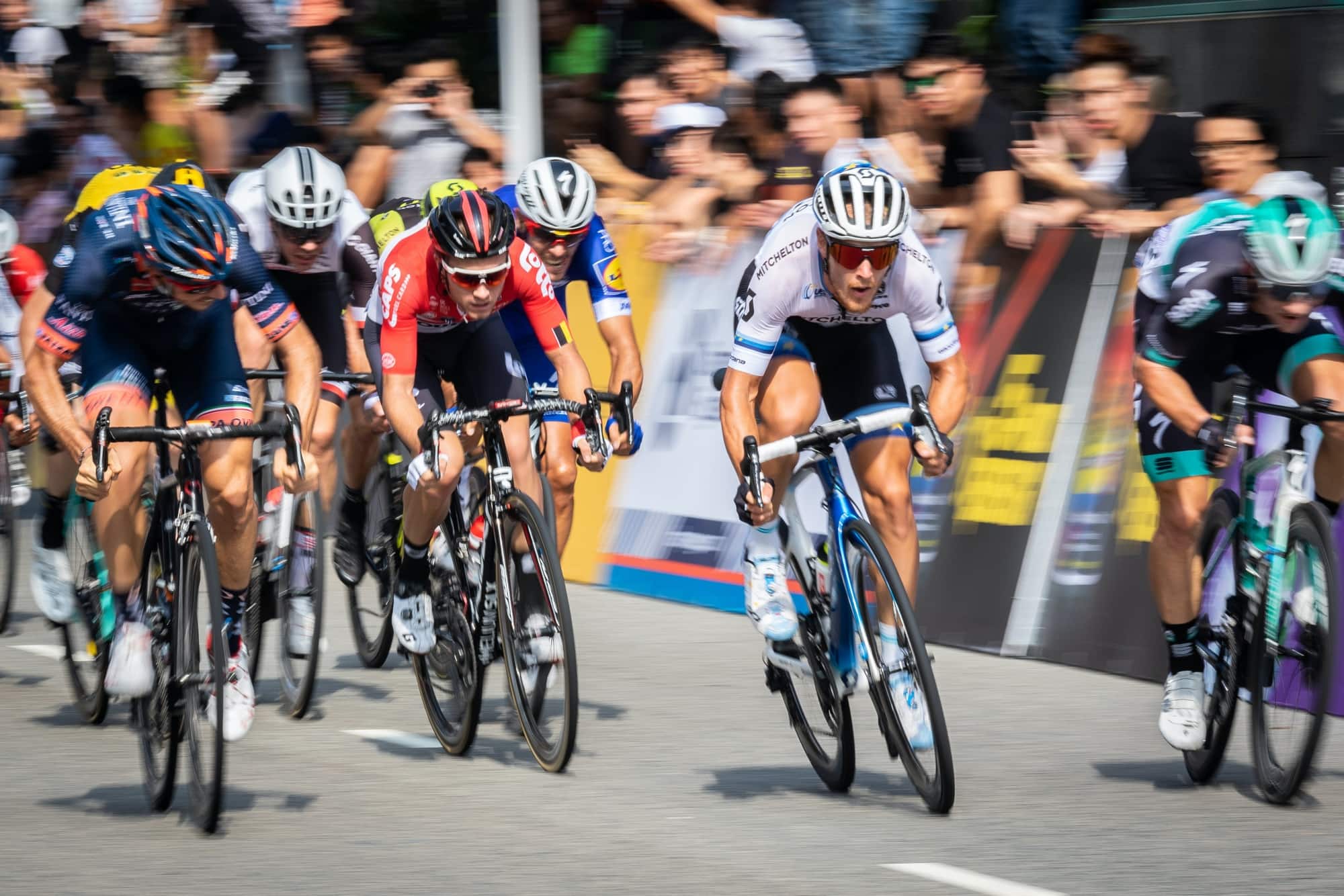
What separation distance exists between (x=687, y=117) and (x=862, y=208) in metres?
4.94

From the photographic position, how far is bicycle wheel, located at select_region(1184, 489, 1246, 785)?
6.21 m

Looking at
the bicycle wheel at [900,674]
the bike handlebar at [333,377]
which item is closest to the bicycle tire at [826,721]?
the bicycle wheel at [900,674]

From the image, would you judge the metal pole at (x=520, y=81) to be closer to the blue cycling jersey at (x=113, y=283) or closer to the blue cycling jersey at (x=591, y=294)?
the blue cycling jersey at (x=591, y=294)

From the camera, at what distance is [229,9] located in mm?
14641

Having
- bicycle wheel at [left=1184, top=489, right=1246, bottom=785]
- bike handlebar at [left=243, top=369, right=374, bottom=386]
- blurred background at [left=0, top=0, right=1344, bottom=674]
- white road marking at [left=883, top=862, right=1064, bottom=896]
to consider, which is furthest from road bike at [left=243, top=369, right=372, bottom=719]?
bicycle wheel at [left=1184, top=489, right=1246, bottom=785]

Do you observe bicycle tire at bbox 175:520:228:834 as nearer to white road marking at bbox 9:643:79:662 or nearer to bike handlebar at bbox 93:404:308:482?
bike handlebar at bbox 93:404:308:482

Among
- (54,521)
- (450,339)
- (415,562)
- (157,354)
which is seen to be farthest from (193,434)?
(54,521)

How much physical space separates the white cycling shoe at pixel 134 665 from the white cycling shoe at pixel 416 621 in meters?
1.30

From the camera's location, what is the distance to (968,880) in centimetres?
530

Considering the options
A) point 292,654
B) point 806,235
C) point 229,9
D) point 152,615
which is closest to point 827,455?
point 806,235

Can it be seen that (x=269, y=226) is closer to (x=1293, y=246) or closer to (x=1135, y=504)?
(x=1135, y=504)

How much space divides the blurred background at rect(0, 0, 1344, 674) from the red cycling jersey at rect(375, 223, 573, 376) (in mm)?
2278

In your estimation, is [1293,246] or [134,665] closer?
[1293,246]

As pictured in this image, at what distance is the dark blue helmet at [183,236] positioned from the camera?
6.16 meters
